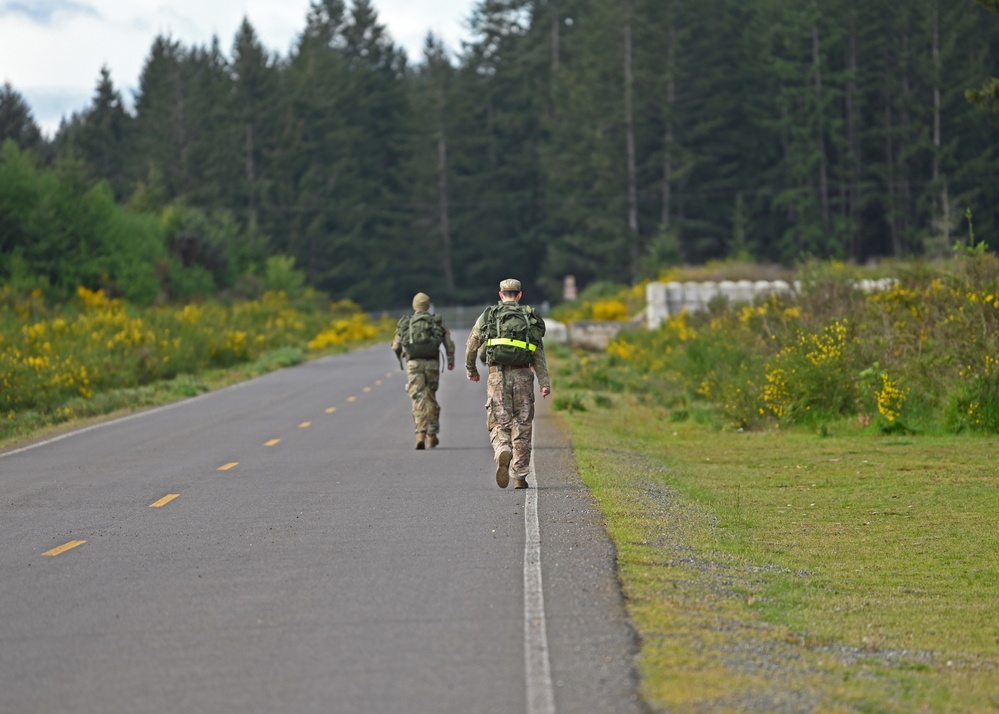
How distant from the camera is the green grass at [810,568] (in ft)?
25.9

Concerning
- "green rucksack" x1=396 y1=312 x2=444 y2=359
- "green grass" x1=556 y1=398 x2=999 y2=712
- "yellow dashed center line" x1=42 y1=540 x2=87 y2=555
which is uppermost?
"green rucksack" x1=396 y1=312 x2=444 y2=359

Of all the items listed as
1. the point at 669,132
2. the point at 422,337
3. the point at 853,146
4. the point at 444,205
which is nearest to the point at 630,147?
the point at 669,132

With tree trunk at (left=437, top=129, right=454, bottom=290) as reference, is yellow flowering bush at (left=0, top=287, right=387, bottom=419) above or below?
below

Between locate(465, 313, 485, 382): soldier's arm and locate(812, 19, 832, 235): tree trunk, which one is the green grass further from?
locate(812, 19, 832, 235): tree trunk

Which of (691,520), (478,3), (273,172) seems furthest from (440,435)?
(478,3)

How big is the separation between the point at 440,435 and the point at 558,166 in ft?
269

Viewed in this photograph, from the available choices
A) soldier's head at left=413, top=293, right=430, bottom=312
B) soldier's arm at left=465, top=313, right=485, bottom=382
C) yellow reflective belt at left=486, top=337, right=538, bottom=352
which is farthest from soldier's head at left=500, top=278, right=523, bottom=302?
soldier's head at left=413, top=293, right=430, bottom=312

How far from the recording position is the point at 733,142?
98625mm

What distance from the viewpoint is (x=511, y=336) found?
1552cm

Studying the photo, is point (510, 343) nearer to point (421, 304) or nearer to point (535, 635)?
point (421, 304)

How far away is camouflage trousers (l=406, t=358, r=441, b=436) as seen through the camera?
65.9 ft

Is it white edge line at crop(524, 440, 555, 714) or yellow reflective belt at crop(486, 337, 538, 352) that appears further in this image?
yellow reflective belt at crop(486, 337, 538, 352)

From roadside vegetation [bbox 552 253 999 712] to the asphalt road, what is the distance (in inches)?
19.3

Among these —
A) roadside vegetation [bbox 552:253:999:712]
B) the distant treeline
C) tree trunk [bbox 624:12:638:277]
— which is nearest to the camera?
roadside vegetation [bbox 552:253:999:712]
